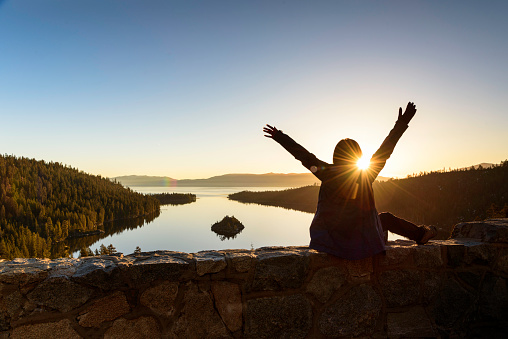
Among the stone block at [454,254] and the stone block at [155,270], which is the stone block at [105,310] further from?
the stone block at [454,254]

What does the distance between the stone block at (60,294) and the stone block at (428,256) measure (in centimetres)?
262

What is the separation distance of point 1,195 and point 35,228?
1059 centimetres

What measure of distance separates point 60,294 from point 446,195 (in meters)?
29.6

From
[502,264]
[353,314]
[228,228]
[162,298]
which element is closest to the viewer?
[162,298]

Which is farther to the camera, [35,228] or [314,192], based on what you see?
[314,192]

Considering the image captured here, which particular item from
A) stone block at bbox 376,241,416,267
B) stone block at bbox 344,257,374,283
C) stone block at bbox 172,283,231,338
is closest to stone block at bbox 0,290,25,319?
stone block at bbox 172,283,231,338

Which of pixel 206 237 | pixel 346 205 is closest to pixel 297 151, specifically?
pixel 346 205

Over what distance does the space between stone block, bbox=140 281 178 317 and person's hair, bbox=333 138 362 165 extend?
5.35 ft

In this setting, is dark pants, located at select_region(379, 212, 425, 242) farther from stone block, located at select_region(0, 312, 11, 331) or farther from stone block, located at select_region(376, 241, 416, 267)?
stone block, located at select_region(0, 312, 11, 331)

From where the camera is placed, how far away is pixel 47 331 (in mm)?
1881

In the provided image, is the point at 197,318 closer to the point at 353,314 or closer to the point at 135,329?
the point at 135,329

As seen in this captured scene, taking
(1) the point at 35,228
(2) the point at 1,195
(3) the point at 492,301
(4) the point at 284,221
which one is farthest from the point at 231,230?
(2) the point at 1,195

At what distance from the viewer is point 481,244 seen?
2809 millimetres

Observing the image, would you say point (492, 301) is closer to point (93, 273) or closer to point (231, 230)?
point (93, 273)
